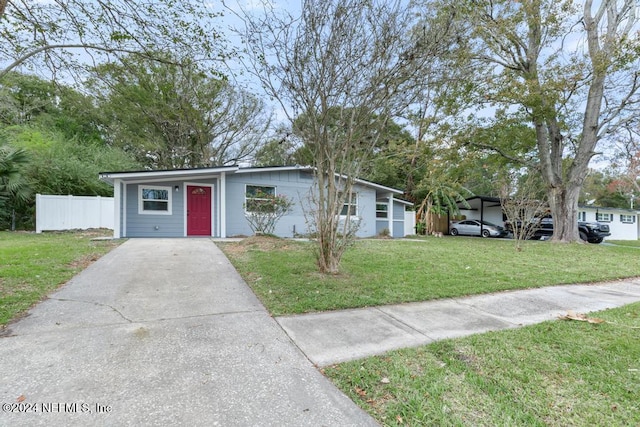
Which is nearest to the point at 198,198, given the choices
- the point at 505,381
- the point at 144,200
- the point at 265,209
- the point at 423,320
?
the point at 144,200

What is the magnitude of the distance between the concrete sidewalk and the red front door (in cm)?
974

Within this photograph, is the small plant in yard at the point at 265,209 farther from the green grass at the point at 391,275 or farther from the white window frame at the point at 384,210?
the white window frame at the point at 384,210

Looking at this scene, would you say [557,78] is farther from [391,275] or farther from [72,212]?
[72,212]

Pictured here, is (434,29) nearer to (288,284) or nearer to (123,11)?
(288,284)

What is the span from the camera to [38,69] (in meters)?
6.04

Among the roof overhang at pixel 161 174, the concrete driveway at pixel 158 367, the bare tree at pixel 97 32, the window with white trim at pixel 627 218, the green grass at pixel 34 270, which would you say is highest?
the bare tree at pixel 97 32

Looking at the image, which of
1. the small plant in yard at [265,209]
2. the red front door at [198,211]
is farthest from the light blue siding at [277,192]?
→ the small plant in yard at [265,209]

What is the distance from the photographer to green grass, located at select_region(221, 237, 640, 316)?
4.46 metres

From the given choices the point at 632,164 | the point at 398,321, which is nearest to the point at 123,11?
the point at 398,321

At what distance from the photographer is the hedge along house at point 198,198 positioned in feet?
36.8

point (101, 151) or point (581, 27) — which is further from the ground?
point (581, 27)

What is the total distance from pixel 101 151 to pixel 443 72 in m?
18.6

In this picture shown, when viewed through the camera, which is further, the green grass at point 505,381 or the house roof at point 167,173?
the house roof at point 167,173

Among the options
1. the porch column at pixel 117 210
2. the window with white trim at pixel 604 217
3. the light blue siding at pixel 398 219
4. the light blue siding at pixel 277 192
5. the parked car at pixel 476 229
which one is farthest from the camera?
the window with white trim at pixel 604 217
